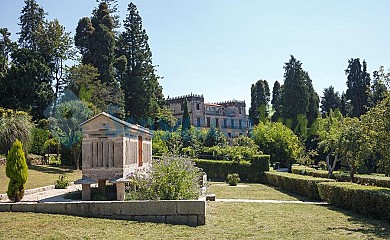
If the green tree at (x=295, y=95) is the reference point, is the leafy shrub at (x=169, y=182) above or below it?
below

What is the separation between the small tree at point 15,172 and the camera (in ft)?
31.1

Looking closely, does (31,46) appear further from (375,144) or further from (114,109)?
(375,144)

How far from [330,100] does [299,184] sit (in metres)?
50.8

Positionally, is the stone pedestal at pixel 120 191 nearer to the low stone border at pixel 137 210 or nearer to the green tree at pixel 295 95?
the low stone border at pixel 137 210

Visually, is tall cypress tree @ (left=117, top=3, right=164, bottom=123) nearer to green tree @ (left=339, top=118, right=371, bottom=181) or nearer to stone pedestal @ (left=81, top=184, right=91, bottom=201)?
green tree @ (left=339, top=118, right=371, bottom=181)

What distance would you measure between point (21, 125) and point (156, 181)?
533 inches

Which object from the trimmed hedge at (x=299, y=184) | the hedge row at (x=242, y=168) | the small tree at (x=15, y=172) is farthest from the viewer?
the hedge row at (x=242, y=168)

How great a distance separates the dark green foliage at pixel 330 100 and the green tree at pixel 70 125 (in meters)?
46.7

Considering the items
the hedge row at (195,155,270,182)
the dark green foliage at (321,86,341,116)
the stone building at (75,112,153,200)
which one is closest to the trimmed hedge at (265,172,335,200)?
the hedge row at (195,155,270,182)

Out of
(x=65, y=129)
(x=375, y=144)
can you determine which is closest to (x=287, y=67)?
(x=65, y=129)

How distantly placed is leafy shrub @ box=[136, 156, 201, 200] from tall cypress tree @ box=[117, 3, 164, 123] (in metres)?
28.3

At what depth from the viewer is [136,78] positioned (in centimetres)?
3847

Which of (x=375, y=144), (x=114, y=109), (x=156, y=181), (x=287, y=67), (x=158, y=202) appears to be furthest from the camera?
(x=287, y=67)

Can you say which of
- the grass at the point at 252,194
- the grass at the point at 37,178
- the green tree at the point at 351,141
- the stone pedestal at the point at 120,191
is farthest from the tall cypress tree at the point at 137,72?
the stone pedestal at the point at 120,191
